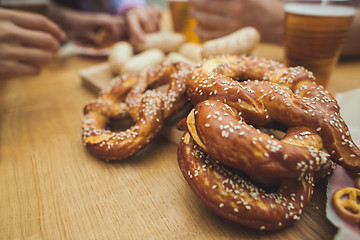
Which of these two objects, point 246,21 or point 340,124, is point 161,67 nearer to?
point 340,124

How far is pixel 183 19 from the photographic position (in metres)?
2.22

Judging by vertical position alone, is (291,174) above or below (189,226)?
above

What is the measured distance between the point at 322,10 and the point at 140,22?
61.3 inches

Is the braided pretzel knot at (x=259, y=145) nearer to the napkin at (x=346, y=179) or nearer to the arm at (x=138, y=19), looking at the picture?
the napkin at (x=346, y=179)

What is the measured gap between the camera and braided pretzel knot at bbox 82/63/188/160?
96 centimetres

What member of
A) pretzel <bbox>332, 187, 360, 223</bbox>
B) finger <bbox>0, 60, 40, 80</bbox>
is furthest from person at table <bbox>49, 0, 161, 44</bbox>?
pretzel <bbox>332, 187, 360, 223</bbox>

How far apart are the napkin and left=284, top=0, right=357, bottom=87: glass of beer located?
0.24m

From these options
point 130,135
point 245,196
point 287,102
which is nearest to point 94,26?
point 130,135

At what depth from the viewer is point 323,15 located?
117 cm

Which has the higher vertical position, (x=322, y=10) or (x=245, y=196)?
(x=322, y=10)

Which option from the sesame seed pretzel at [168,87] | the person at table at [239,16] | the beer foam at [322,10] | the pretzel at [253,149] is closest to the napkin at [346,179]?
the pretzel at [253,149]

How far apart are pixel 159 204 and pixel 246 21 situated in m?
1.73

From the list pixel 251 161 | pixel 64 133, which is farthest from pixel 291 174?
pixel 64 133

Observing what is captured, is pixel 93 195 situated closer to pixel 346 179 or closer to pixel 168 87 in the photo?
pixel 168 87
